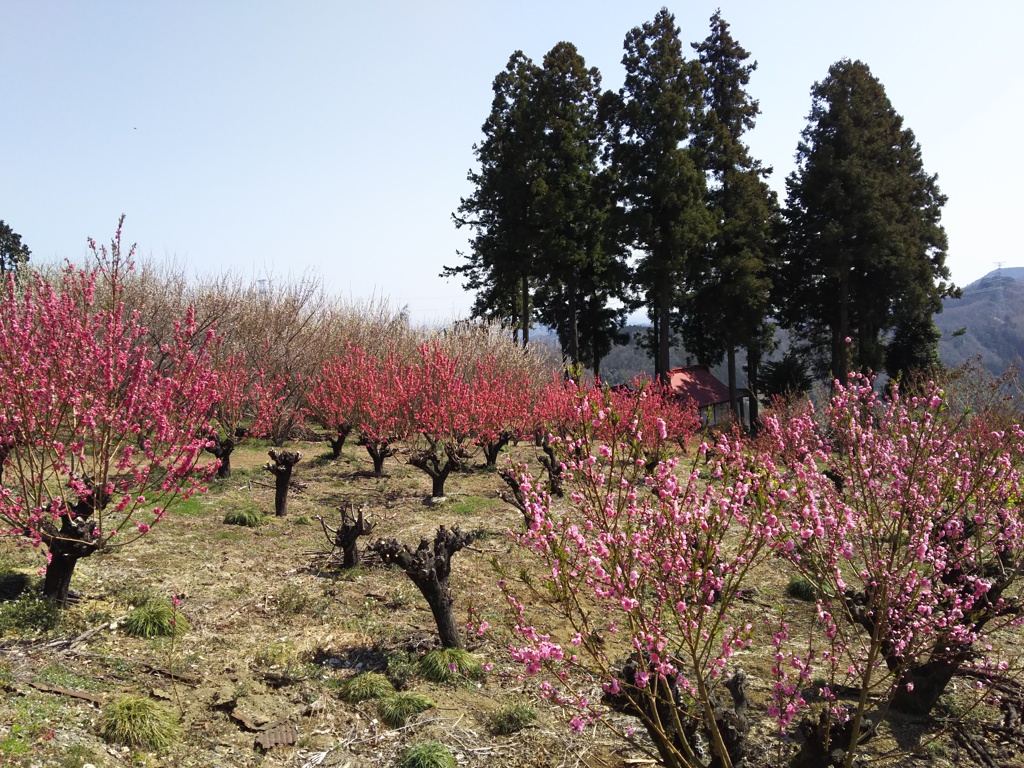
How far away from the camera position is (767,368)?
108ft

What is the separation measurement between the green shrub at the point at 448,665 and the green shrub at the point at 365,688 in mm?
413

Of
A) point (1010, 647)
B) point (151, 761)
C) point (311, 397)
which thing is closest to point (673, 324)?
point (311, 397)

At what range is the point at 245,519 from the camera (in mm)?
10422

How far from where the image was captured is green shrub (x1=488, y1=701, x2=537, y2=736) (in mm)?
5172

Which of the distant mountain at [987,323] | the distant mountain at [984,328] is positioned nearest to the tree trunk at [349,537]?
the distant mountain at [984,328]

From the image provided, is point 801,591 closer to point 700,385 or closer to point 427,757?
point 427,757

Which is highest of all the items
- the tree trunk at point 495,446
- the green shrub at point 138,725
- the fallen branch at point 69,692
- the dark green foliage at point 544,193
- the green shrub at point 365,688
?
the dark green foliage at point 544,193

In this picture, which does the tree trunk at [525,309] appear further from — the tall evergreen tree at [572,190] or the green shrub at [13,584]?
the green shrub at [13,584]

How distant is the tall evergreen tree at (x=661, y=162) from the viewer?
2694cm

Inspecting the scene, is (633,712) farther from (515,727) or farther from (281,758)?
(281,758)

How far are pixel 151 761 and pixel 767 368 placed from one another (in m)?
32.5

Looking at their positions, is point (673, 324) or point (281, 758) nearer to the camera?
point (281, 758)

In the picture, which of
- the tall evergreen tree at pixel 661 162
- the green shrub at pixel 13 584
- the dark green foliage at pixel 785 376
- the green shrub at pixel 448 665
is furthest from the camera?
the dark green foliage at pixel 785 376

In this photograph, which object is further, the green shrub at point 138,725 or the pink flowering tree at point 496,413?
the pink flowering tree at point 496,413
